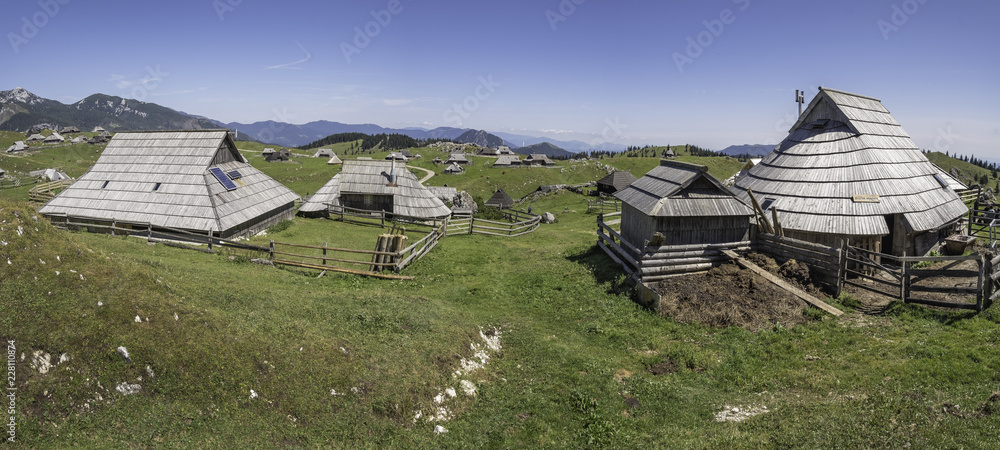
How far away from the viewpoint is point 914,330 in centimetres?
1241

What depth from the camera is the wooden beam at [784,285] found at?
14.7m

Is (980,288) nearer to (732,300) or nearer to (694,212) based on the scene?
(732,300)

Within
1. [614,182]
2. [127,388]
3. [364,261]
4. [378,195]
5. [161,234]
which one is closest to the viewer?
[127,388]

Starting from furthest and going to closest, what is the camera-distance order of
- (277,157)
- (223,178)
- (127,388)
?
(277,157), (223,178), (127,388)

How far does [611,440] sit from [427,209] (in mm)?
32876

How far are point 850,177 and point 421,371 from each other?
20484mm

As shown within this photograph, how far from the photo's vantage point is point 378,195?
4053cm

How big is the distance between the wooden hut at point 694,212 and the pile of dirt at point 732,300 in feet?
5.14

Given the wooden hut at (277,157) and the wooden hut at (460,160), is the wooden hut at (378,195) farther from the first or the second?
the wooden hut at (277,157)

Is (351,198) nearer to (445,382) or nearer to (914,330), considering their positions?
(445,382)

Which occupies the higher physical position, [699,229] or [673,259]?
[699,229]

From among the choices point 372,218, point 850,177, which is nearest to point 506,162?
point 372,218

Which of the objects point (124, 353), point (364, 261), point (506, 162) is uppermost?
point (506, 162)

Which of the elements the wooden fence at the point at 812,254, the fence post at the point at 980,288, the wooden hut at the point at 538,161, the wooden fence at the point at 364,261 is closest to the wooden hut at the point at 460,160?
the wooden hut at the point at 538,161
